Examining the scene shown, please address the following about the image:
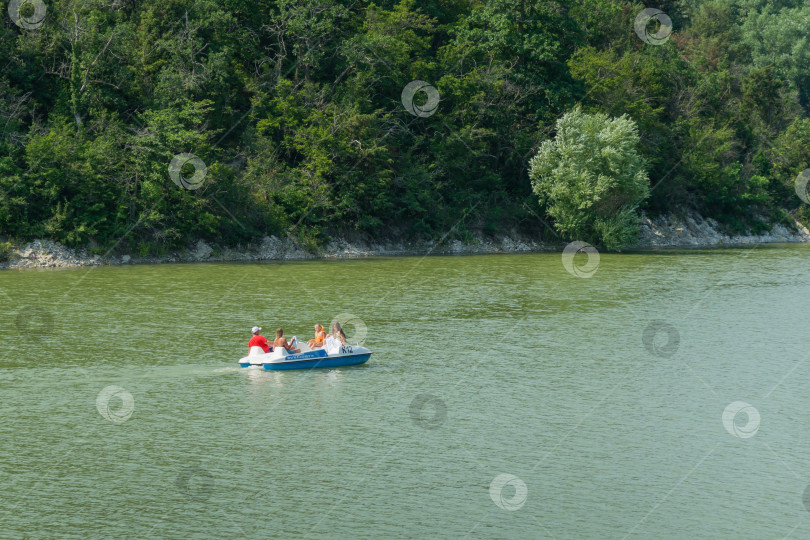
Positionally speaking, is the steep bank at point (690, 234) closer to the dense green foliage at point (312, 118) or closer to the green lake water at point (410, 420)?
the dense green foliage at point (312, 118)

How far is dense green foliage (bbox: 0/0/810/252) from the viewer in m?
58.7

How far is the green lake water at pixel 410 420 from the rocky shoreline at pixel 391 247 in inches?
542

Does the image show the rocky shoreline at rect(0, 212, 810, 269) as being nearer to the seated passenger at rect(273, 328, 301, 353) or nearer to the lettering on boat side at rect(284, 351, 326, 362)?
the seated passenger at rect(273, 328, 301, 353)

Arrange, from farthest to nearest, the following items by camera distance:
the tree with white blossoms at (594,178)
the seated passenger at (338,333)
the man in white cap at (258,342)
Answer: the tree with white blossoms at (594,178) < the seated passenger at (338,333) < the man in white cap at (258,342)

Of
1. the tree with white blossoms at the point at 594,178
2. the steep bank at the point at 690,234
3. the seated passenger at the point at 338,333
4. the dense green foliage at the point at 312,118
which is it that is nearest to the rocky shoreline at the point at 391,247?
the steep bank at the point at 690,234

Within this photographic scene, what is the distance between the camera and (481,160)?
7688 centimetres

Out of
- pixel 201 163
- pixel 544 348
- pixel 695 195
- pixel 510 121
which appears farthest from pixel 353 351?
pixel 695 195

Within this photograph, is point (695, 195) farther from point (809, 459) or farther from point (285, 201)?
point (809, 459)

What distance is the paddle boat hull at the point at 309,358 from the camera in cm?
2739

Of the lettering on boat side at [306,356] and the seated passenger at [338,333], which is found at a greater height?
the seated passenger at [338,333]

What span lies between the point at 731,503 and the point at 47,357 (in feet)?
70.2

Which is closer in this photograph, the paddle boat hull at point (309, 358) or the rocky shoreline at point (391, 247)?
the paddle boat hull at point (309, 358)

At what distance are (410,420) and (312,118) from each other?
49007 mm

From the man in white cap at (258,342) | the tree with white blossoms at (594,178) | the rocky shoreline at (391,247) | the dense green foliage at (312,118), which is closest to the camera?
the man in white cap at (258,342)
